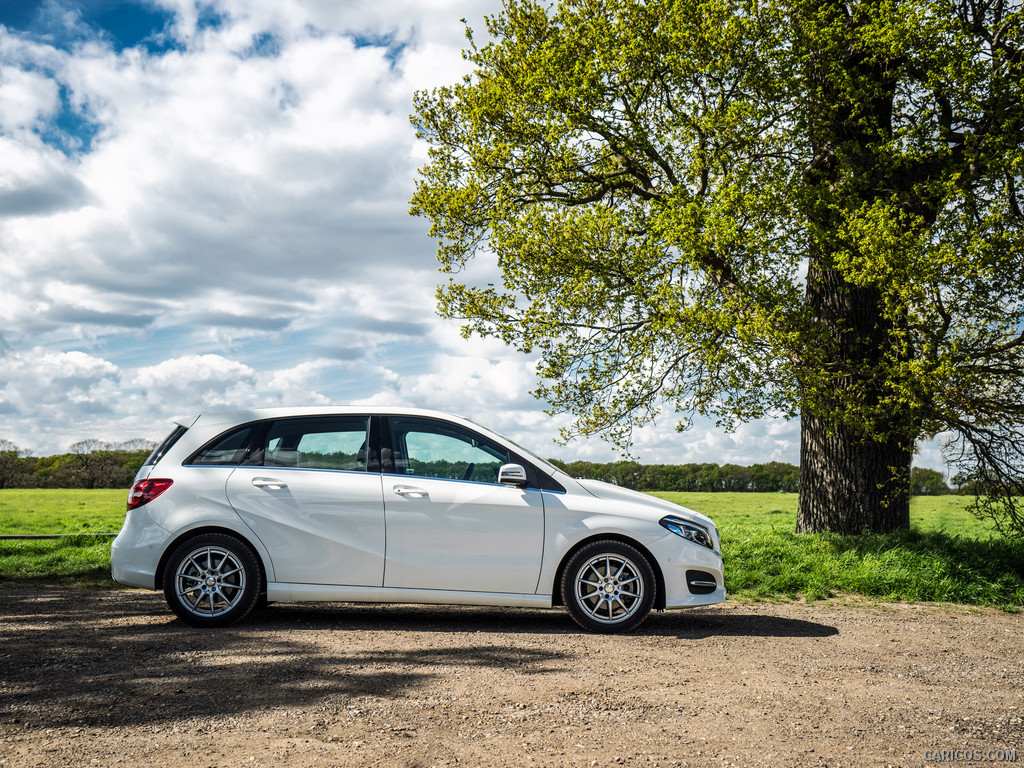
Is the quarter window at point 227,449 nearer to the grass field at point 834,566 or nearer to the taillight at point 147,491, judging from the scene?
the taillight at point 147,491

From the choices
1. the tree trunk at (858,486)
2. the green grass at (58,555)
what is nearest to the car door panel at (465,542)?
the green grass at (58,555)

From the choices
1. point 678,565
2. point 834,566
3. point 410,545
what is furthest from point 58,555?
point 834,566

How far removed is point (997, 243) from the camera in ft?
32.1

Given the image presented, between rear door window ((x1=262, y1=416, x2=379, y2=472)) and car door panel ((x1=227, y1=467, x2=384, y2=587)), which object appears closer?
car door panel ((x1=227, y1=467, x2=384, y2=587))

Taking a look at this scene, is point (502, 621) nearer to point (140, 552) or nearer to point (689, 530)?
point (689, 530)

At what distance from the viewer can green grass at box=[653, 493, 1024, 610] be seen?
9.41 m

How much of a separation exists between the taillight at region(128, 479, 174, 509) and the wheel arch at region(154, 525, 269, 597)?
43 cm

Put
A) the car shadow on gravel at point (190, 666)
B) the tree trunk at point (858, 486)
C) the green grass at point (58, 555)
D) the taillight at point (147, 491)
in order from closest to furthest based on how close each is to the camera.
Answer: the car shadow on gravel at point (190, 666)
the taillight at point (147, 491)
the green grass at point (58, 555)
the tree trunk at point (858, 486)

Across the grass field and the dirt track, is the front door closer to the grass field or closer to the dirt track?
the dirt track

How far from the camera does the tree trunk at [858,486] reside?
12070 millimetres

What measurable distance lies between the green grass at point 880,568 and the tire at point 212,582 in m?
5.46

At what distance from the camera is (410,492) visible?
688 centimetres

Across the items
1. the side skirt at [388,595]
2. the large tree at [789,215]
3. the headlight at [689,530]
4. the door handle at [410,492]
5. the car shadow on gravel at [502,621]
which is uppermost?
the large tree at [789,215]

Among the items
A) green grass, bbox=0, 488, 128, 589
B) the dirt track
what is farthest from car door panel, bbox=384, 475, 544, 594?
green grass, bbox=0, 488, 128, 589
